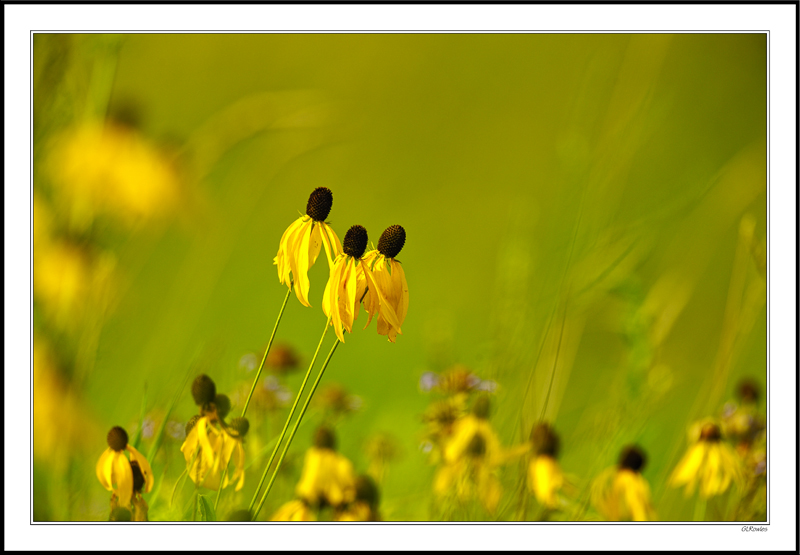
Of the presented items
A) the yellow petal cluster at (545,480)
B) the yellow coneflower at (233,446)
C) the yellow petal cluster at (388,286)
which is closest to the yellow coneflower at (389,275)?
the yellow petal cluster at (388,286)

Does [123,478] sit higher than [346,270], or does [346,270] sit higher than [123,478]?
[346,270]

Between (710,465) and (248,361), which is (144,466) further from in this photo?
(710,465)

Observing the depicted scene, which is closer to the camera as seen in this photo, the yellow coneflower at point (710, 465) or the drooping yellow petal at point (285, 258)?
the drooping yellow petal at point (285, 258)

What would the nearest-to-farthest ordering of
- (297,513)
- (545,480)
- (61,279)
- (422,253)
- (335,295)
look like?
1. (335,295)
2. (297,513)
3. (545,480)
4. (61,279)
5. (422,253)

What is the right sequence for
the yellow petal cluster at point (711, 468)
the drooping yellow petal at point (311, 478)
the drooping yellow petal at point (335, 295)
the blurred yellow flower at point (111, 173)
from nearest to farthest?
the drooping yellow petal at point (335, 295) → the drooping yellow petal at point (311, 478) → the yellow petal cluster at point (711, 468) → the blurred yellow flower at point (111, 173)

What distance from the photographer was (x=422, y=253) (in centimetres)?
200

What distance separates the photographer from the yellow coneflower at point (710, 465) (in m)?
0.78

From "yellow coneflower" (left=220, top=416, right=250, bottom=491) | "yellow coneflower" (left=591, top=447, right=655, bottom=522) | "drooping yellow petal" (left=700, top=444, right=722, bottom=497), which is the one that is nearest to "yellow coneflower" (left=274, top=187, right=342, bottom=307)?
"yellow coneflower" (left=220, top=416, right=250, bottom=491)

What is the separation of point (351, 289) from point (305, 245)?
0.06 meters

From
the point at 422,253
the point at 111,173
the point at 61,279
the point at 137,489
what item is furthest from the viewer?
the point at 422,253

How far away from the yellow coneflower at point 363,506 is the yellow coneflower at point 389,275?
228 mm

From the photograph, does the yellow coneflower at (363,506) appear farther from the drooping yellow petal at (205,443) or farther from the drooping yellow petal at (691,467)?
the drooping yellow petal at (691,467)

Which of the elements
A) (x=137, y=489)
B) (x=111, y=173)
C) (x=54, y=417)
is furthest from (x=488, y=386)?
(x=111, y=173)

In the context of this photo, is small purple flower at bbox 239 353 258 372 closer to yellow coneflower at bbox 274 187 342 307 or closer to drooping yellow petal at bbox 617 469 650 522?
yellow coneflower at bbox 274 187 342 307
